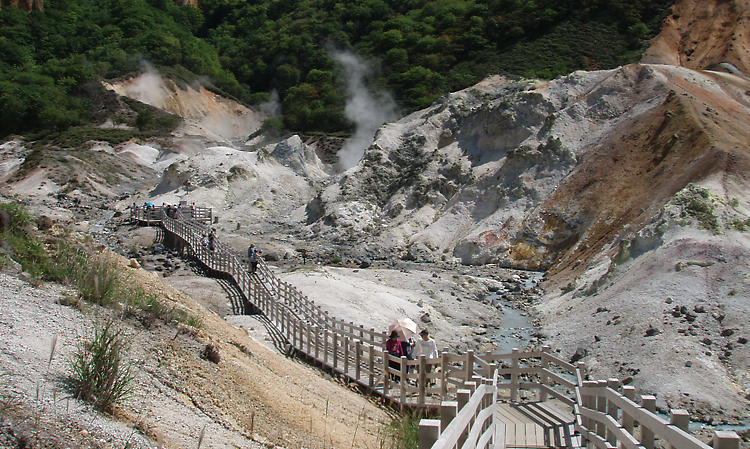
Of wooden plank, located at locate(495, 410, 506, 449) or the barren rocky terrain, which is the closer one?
wooden plank, located at locate(495, 410, 506, 449)

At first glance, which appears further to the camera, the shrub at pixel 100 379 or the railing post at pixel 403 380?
the railing post at pixel 403 380

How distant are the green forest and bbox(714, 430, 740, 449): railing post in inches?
2280

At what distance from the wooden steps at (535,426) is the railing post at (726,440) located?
4.09 metres

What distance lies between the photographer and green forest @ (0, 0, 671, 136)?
74.0 m

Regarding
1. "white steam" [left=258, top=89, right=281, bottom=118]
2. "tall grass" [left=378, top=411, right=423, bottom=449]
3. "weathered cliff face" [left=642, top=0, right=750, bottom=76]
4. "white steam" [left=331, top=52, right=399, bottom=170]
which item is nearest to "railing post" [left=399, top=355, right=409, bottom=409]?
"tall grass" [left=378, top=411, right=423, bottom=449]

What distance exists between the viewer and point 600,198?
95.8ft

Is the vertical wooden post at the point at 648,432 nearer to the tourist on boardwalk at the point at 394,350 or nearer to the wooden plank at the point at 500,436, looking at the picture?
the wooden plank at the point at 500,436

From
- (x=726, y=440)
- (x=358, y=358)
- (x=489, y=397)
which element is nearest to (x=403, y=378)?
(x=358, y=358)

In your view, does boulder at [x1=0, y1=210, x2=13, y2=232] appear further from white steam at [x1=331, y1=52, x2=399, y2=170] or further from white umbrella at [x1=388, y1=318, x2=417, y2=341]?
white steam at [x1=331, y1=52, x2=399, y2=170]

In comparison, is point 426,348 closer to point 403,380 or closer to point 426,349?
point 426,349

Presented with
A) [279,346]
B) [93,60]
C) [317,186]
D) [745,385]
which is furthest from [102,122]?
[745,385]

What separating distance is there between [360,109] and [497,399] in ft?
248

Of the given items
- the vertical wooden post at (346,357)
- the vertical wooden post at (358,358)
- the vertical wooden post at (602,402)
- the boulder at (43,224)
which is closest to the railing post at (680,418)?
the vertical wooden post at (602,402)

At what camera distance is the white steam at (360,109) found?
65.4 meters
